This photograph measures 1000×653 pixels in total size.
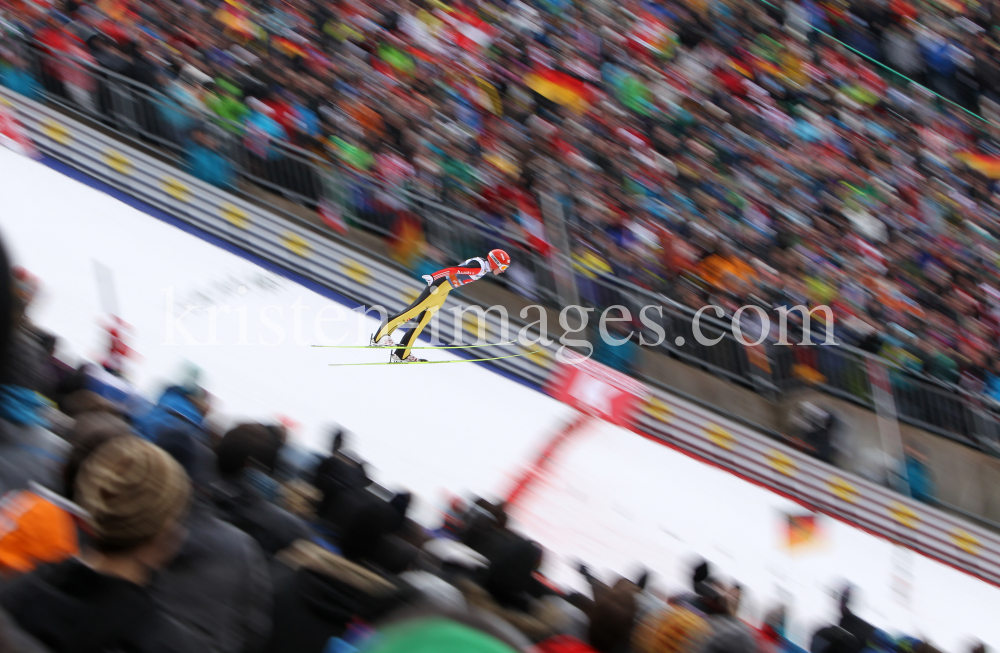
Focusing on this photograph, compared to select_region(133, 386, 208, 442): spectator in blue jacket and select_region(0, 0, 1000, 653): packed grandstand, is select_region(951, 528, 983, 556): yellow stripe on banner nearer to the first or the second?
select_region(0, 0, 1000, 653): packed grandstand

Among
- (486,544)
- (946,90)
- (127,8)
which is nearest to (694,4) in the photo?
(946,90)

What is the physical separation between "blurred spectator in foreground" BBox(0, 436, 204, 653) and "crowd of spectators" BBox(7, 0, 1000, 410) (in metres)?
7.56

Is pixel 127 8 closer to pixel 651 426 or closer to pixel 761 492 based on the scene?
pixel 651 426

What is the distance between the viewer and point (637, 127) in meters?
11.0

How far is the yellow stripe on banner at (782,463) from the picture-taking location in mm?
Result: 9258

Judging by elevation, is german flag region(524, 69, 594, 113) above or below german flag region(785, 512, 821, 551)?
above

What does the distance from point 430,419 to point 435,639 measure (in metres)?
6.83

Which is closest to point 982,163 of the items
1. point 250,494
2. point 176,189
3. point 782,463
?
point 782,463

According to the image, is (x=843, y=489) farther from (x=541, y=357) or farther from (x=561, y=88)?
(x=561, y=88)

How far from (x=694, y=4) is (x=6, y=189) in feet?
25.8

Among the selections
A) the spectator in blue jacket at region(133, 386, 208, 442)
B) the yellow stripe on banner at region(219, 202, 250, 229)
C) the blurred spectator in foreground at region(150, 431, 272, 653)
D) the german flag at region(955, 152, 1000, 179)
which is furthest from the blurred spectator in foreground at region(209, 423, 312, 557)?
the german flag at region(955, 152, 1000, 179)

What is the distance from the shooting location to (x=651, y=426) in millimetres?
9352

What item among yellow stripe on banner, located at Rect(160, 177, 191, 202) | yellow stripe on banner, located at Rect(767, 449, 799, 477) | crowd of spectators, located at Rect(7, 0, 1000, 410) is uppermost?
crowd of spectators, located at Rect(7, 0, 1000, 410)

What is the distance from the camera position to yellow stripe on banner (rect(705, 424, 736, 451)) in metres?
9.39
